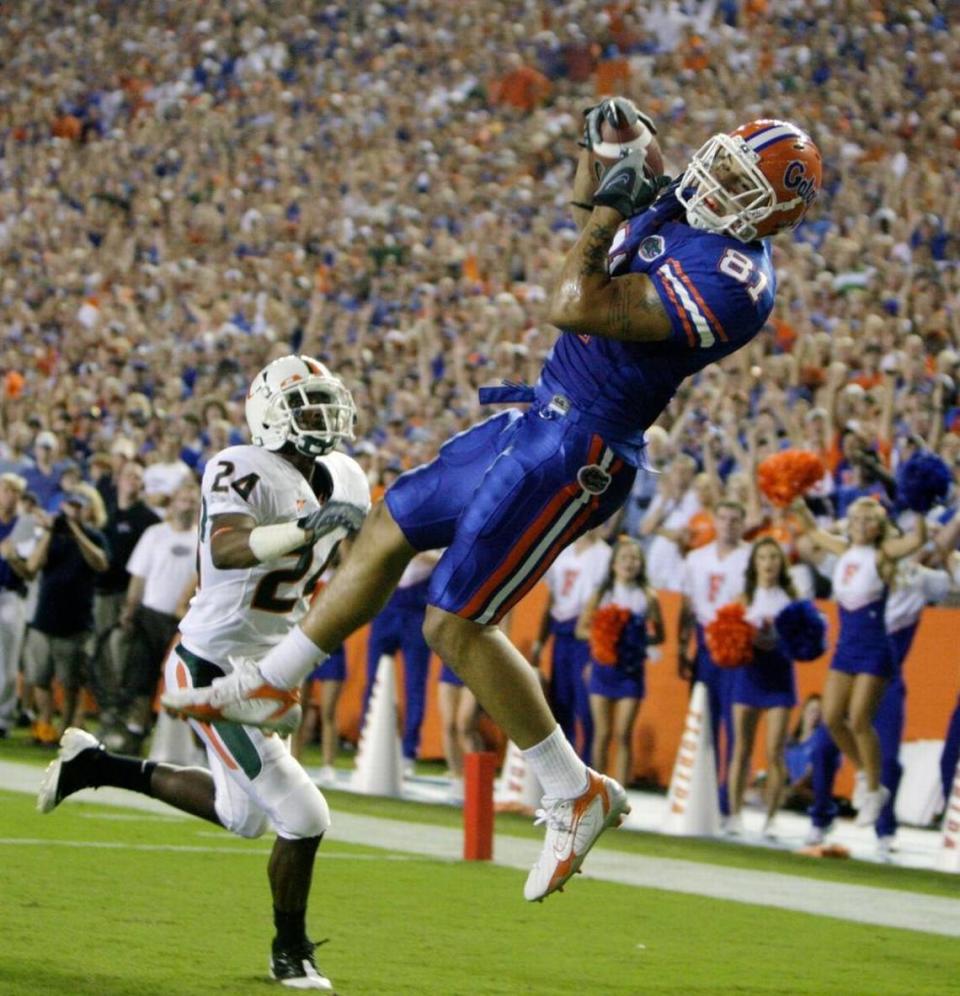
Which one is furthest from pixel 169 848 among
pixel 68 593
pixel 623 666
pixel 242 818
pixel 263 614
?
pixel 68 593

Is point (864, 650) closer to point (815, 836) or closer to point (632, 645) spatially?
point (815, 836)

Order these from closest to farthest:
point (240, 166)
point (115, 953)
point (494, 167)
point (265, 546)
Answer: point (265, 546)
point (115, 953)
point (494, 167)
point (240, 166)

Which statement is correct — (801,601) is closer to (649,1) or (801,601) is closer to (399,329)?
(399,329)

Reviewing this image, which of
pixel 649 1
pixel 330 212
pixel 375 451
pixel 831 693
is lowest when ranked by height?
pixel 831 693

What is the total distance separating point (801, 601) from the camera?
10.1 m

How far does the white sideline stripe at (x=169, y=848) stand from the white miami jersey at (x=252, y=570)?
2806mm

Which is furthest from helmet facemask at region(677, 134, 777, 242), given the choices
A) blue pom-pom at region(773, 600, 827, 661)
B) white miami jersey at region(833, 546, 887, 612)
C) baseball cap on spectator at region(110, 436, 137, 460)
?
baseball cap on spectator at region(110, 436, 137, 460)

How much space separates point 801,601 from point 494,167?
10.4 m

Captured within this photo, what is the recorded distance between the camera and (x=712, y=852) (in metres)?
9.65

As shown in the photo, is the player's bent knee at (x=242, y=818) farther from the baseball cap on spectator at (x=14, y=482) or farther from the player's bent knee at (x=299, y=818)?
the baseball cap on spectator at (x=14, y=482)

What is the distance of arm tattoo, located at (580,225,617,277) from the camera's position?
498cm

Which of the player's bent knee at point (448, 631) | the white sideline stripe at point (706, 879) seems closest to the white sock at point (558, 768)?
the player's bent knee at point (448, 631)

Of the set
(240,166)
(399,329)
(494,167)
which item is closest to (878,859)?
(399,329)

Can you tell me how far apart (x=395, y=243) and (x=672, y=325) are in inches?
557
